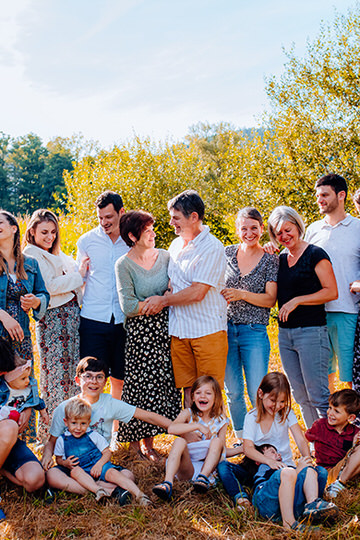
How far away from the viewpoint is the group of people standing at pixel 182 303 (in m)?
4.12

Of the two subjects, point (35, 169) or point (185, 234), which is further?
A: point (35, 169)

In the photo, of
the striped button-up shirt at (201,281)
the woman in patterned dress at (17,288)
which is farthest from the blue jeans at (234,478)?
the woman in patterned dress at (17,288)

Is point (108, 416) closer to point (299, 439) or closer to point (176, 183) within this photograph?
point (299, 439)

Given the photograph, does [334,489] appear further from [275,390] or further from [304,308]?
[304,308]

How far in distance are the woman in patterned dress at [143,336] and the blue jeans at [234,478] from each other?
719 mm

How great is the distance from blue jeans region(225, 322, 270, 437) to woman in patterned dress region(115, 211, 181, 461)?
549mm

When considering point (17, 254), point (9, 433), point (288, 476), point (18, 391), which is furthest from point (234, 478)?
point (17, 254)

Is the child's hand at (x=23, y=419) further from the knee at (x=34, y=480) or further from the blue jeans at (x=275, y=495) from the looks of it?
the blue jeans at (x=275, y=495)

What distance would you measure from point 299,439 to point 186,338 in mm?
1141

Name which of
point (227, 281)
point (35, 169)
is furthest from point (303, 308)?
point (35, 169)

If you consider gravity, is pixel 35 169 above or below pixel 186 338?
above

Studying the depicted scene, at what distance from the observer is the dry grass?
318cm

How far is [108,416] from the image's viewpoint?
13.0 ft

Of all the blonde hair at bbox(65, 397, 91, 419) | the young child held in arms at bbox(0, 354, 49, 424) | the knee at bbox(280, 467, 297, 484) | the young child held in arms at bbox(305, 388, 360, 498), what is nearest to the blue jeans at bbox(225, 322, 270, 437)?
the young child held in arms at bbox(305, 388, 360, 498)
